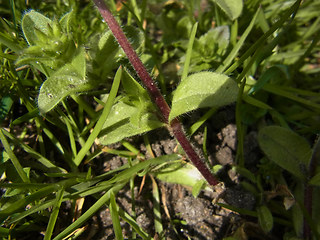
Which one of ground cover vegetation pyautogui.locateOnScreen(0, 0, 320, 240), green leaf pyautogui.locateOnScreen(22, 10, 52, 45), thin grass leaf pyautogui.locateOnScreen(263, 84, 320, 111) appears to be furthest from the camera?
thin grass leaf pyautogui.locateOnScreen(263, 84, 320, 111)

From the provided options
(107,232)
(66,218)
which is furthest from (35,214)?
(107,232)

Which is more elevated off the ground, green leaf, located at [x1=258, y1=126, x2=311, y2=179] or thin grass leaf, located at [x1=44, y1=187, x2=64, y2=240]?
thin grass leaf, located at [x1=44, y1=187, x2=64, y2=240]

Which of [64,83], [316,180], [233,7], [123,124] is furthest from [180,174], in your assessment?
[233,7]

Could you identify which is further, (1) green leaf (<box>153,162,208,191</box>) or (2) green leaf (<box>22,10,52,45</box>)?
(1) green leaf (<box>153,162,208,191</box>)

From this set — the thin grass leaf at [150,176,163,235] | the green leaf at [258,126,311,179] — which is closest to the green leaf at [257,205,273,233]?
the green leaf at [258,126,311,179]

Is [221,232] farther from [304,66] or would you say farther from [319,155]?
[304,66]

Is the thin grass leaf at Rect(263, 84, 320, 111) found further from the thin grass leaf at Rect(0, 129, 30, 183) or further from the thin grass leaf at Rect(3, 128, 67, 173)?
the thin grass leaf at Rect(0, 129, 30, 183)

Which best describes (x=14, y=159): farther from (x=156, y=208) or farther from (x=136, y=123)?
(x=156, y=208)

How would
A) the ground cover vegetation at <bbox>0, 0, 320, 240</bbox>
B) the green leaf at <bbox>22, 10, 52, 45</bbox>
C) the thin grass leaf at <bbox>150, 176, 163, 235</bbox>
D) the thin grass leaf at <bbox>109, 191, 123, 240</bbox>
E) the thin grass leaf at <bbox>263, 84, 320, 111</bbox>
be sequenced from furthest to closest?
the thin grass leaf at <bbox>263, 84, 320, 111</bbox> < the thin grass leaf at <bbox>150, 176, 163, 235</bbox> < the green leaf at <bbox>22, 10, 52, 45</bbox> < the ground cover vegetation at <bbox>0, 0, 320, 240</bbox> < the thin grass leaf at <bbox>109, 191, 123, 240</bbox>
